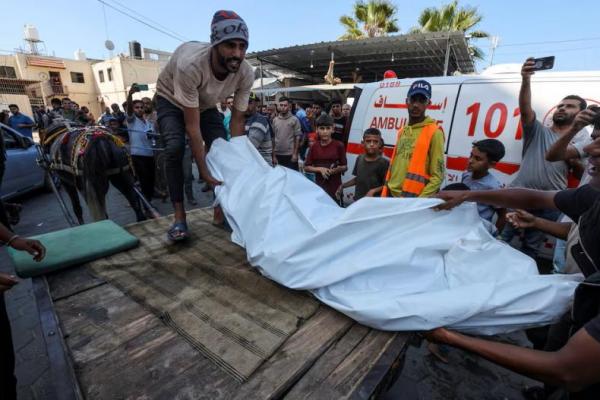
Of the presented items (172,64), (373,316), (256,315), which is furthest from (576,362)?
(172,64)

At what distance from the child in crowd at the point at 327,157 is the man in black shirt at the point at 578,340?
2.63 m

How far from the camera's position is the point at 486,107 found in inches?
123

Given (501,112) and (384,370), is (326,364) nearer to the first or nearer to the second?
(384,370)

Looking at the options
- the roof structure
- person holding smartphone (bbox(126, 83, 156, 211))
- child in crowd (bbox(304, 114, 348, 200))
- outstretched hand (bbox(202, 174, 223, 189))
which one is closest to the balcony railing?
the roof structure

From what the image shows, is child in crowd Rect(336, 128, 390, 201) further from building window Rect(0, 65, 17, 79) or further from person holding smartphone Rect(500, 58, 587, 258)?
building window Rect(0, 65, 17, 79)

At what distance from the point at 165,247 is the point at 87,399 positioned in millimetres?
1301

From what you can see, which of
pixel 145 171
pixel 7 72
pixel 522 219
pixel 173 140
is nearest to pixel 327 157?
pixel 173 140

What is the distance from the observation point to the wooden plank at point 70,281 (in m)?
1.65

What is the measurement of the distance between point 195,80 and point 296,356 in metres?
1.98

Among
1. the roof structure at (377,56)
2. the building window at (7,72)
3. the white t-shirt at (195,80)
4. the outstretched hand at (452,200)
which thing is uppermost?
the building window at (7,72)

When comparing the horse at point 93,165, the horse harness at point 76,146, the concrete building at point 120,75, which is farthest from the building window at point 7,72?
the horse at point 93,165

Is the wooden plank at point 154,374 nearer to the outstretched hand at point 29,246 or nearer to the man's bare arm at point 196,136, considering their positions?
the outstretched hand at point 29,246

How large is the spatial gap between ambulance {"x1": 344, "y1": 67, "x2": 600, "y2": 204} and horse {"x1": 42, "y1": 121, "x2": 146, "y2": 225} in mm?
3394

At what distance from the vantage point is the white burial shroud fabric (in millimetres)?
1233
